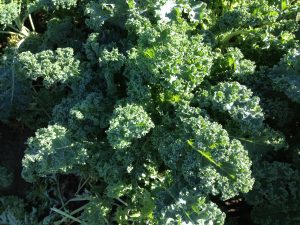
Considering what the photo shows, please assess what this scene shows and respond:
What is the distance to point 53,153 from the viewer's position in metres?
4.32

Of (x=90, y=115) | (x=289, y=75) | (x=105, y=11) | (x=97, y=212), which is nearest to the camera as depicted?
(x=289, y=75)

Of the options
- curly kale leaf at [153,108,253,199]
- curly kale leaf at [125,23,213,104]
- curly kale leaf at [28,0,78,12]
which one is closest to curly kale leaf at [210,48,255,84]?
curly kale leaf at [125,23,213,104]

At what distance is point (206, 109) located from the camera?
4.45 m

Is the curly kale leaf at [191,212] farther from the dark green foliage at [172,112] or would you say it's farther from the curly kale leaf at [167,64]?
the curly kale leaf at [167,64]

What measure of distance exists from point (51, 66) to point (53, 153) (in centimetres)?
97

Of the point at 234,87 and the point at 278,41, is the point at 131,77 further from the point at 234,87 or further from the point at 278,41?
the point at 278,41

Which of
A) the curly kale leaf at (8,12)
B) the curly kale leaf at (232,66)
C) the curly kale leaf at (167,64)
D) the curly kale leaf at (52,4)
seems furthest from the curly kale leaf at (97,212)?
the curly kale leaf at (8,12)

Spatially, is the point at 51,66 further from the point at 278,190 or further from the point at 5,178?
the point at 278,190

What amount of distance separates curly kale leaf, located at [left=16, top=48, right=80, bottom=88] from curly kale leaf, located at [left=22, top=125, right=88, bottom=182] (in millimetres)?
591

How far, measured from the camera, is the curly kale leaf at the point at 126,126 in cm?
403

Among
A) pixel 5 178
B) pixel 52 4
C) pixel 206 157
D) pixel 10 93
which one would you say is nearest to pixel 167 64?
pixel 206 157

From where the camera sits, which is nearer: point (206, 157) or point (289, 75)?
point (206, 157)

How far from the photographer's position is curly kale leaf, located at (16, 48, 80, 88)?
15.3 feet

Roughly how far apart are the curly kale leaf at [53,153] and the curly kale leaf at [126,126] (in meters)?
0.44
